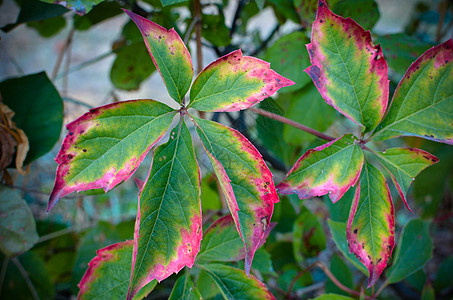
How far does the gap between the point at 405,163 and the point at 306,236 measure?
0.42 metres

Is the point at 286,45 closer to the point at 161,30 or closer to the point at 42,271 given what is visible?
the point at 161,30

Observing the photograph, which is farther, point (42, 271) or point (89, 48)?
point (89, 48)

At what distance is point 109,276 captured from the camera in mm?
476

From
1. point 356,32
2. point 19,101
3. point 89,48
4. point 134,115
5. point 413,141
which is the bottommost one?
point 89,48

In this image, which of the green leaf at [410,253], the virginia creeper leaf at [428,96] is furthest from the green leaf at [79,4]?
the green leaf at [410,253]

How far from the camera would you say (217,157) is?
40cm

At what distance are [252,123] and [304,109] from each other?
0.16m

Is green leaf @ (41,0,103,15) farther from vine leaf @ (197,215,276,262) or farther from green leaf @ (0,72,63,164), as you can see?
vine leaf @ (197,215,276,262)

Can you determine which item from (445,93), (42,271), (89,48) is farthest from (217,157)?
(89,48)

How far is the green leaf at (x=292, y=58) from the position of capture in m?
0.64

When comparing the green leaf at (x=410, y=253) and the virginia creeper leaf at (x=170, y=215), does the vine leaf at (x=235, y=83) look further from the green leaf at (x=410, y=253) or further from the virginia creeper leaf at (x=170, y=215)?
the green leaf at (x=410, y=253)

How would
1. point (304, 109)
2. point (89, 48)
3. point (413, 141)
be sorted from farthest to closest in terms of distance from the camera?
point (89, 48) → point (413, 141) → point (304, 109)

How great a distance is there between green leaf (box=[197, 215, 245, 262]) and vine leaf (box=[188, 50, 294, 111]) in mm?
186

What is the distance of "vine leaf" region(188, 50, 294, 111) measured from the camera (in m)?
0.40
